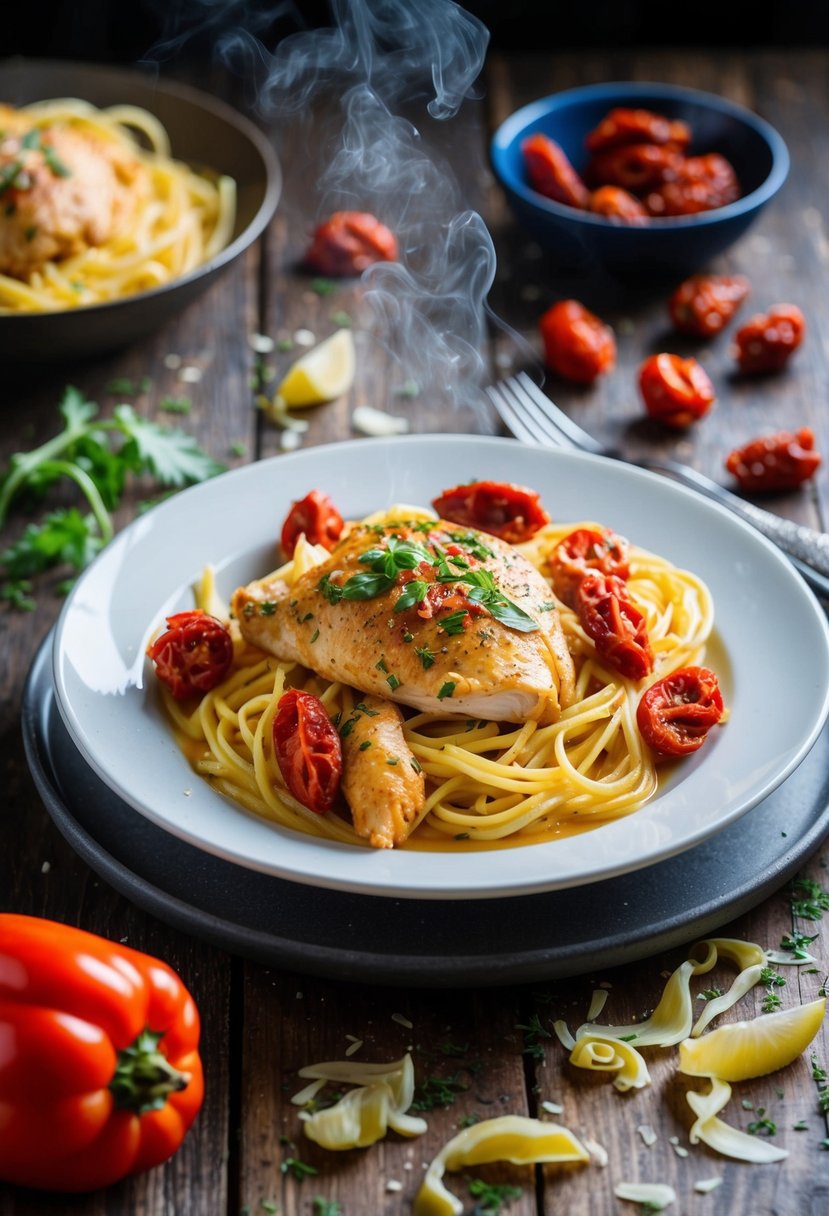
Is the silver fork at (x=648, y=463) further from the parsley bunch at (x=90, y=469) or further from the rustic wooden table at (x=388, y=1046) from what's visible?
the parsley bunch at (x=90, y=469)

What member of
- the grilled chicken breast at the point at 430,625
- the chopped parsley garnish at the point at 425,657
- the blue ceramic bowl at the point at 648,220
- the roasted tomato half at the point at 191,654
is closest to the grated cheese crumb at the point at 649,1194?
the grilled chicken breast at the point at 430,625

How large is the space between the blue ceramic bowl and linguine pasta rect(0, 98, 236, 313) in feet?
5.92

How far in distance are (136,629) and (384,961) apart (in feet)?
5.56

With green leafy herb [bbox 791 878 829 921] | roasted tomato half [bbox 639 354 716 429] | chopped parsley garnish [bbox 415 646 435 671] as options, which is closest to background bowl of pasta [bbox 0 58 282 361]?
roasted tomato half [bbox 639 354 716 429]

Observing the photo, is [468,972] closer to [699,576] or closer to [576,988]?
[576,988]

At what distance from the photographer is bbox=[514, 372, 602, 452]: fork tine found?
22.2 feet

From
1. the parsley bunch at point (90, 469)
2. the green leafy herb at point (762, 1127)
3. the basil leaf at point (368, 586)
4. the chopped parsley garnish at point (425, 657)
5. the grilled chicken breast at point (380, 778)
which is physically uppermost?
the basil leaf at point (368, 586)

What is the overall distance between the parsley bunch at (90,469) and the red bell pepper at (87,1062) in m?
2.75

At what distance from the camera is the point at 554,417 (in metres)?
6.95

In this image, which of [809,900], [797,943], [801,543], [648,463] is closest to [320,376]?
[648,463]

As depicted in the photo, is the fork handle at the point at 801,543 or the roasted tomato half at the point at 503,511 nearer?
the roasted tomato half at the point at 503,511

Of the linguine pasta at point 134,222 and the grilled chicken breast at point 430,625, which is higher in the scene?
the grilled chicken breast at point 430,625

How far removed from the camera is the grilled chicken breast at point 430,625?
447cm

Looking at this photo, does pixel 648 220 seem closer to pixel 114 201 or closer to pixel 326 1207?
pixel 114 201
